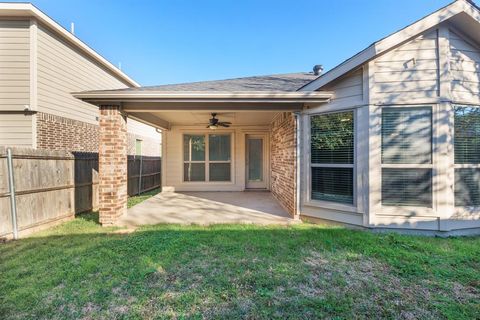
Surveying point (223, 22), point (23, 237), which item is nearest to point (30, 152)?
point (23, 237)

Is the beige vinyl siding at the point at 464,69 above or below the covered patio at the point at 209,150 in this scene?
above

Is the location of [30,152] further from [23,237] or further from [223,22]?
[223,22]

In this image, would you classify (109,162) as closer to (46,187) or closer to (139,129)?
(46,187)

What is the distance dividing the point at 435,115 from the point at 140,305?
17.3 feet

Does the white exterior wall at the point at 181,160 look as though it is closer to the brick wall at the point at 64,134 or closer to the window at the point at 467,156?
the brick wall at the point at 64,134

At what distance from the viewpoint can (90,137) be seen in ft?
27.5

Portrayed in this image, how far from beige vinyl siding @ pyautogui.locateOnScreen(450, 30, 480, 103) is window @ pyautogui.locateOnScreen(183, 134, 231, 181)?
22.0ft

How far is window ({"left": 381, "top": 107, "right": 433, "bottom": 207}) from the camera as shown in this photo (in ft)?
12.9

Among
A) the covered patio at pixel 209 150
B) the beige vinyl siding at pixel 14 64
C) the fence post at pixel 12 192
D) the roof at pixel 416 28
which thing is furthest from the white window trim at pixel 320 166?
the beige vinyl siding at pixel 14 64

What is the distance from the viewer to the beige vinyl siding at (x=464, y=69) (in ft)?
13.1

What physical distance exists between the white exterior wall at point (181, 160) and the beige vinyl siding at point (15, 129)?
399cm

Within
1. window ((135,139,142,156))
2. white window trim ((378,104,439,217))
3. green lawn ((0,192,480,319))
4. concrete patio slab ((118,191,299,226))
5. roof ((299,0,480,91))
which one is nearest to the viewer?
green lawn ((0,192,480,319))

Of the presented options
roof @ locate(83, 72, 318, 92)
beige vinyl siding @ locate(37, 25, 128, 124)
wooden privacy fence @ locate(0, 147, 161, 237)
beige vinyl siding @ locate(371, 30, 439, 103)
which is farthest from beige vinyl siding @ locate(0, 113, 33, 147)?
beige vinyl siding @ locate(371, 30, 439, 103)

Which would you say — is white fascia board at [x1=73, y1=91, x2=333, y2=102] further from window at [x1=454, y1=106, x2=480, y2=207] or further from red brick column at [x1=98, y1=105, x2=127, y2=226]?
window at [x1=454, y1=106, x2=480, y2=207]
